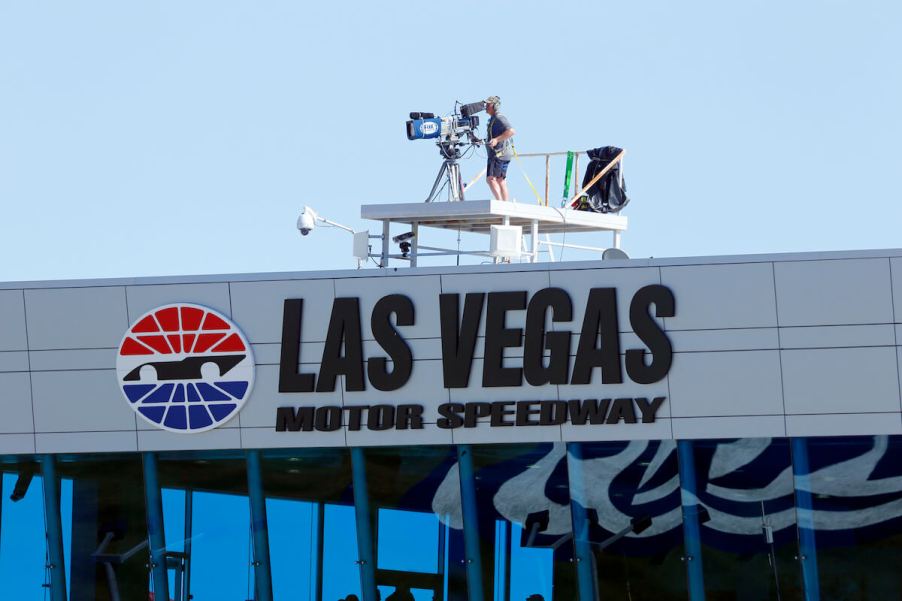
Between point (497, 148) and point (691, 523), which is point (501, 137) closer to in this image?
point (497, 148)

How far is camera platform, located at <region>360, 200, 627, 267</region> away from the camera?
2564 centimetres

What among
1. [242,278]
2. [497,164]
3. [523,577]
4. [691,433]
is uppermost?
[497,164]

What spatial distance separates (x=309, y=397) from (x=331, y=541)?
2291 mm

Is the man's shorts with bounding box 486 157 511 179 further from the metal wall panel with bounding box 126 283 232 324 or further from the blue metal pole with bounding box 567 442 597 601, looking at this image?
the blue metal pole with bounding box 567 442 597 601

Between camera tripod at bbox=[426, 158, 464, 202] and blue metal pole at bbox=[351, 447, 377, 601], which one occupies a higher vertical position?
camera tripod at bbox=[426, 158, 464, 202]

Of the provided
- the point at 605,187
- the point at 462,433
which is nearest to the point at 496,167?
the point at 605,187

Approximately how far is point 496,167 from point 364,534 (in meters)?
6.62

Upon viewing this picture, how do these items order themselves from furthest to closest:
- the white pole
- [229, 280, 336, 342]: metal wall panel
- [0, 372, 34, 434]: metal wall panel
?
the white pole → [0, 372, 34, 434]: metal wall panel → [229, 280, 336, 342]: metal wall panel

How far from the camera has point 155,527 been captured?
82.2 ft

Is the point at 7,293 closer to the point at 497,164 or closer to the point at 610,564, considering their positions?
the point at 497,164

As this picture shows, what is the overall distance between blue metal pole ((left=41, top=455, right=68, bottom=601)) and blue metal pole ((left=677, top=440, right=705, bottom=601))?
32.7 feet

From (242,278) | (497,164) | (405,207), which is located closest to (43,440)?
(242,278)

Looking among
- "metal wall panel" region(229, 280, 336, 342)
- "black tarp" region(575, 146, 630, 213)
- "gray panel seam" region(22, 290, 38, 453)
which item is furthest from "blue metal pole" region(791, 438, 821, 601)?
"gray panel seam" region(22, 290, 38, 453)

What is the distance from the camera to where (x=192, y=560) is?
25.0 meters
